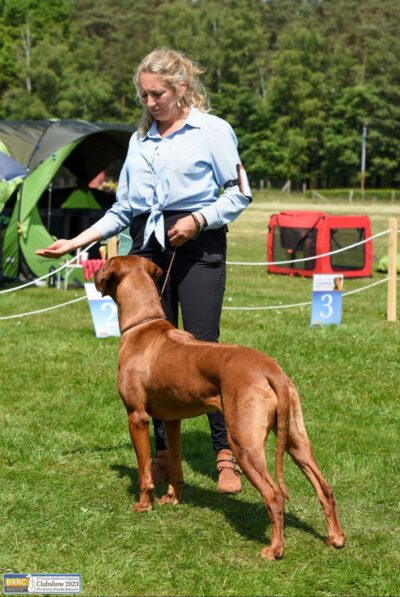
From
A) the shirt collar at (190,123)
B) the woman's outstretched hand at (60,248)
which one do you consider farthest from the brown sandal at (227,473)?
the shirt collar at (190,123)

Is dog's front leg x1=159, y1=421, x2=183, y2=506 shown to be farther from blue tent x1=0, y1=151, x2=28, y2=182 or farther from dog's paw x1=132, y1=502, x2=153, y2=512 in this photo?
blue tent x1=0, y1=151, x2=28, y2=182

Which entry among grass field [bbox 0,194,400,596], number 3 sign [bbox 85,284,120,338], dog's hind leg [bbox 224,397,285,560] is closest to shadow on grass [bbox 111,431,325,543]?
grass field [bbox 0,194,400,596]

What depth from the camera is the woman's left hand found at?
4277mm

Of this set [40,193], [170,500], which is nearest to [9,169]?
[40,193]

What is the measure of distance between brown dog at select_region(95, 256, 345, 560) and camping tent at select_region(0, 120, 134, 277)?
9.48 m

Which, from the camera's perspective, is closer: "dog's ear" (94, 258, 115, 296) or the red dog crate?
"dog's ear" (94, 258, 115, 296)

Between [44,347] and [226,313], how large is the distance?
2891 millimetres

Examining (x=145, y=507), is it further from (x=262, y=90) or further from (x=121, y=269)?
(x=262, y=90)

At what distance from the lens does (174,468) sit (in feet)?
14.7

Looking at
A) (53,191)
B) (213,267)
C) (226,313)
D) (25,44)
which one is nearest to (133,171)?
(213,267)

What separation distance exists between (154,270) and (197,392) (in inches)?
30.8

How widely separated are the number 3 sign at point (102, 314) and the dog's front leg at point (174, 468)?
178 inches

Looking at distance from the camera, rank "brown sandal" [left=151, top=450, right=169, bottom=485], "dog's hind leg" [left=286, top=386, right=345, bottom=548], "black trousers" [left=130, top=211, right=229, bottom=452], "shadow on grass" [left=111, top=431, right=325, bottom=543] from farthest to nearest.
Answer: "brown sandal" [left=151, top=450, right=169, bottom=485], "black trousers" [left=130, top=211, right=229, bottom=452], "shadow on grass" [left=111, top=431, right=325, bottom=543], "dog's hind leg" [left=286, top=386, right=345, bottom=548]

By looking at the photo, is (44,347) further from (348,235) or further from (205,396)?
(348,235)
